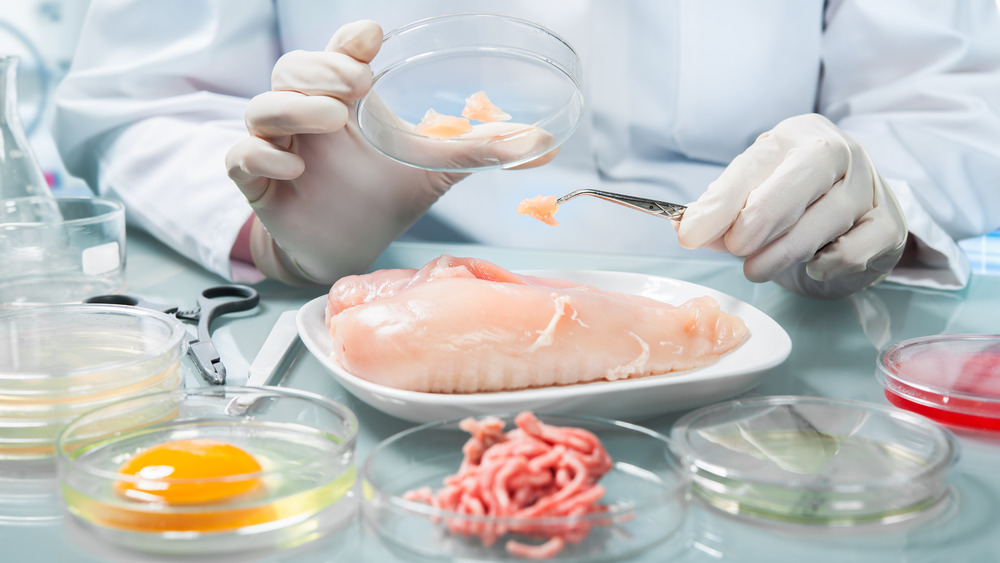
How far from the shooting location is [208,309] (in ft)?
3.69

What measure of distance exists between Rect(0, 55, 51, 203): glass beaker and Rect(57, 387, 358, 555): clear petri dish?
2.68 feet

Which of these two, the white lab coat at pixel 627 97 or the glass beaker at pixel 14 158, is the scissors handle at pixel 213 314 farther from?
the glass beaker at pixel 14 158

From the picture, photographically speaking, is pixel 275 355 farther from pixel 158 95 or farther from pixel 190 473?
pixel 158 95

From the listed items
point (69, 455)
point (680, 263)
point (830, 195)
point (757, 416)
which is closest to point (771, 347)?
point (757, 416)

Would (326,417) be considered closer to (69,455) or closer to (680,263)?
(69,455)

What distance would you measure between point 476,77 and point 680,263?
612mm

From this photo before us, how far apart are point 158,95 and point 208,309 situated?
2.75ft

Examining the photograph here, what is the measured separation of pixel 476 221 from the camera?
1.80 metres

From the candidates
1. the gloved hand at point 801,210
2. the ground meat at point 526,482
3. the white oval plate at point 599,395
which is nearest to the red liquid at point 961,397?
the white oval plate at point 599,395

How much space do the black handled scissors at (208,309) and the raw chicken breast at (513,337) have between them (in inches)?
5.9

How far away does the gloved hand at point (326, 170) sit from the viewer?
3.37ft

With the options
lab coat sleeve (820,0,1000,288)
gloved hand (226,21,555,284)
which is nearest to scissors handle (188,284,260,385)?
gloved hand (226,21,555,284)

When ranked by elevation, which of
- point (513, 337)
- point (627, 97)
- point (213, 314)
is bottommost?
point (213, 314)

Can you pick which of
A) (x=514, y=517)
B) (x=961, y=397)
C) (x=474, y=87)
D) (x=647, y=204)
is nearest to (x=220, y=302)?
(x=474, y=87)
